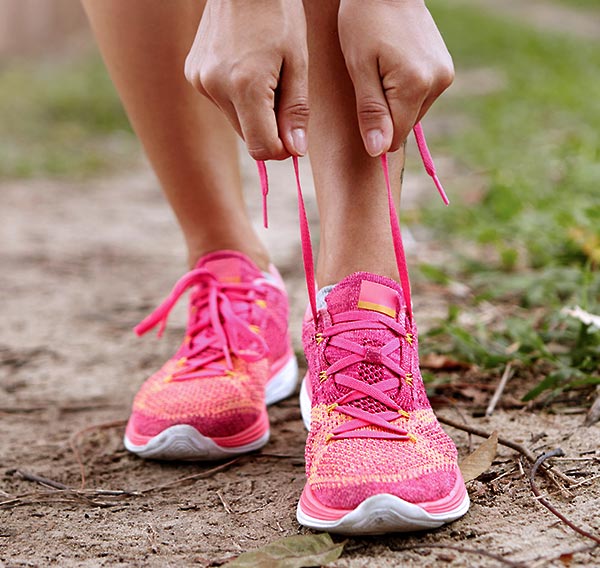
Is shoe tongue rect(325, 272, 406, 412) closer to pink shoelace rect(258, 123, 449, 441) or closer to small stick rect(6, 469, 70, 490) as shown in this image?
pink shoelace rect(258, 123, 449, 441)

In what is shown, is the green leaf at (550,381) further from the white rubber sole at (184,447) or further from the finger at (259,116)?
the finger at (259,116)

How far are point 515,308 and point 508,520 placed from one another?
36.8 inches

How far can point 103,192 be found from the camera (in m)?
3.62

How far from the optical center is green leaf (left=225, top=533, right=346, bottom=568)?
0.95 m

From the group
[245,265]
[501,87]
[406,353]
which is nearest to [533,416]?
[406,353]

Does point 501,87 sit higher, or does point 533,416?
point 533,416

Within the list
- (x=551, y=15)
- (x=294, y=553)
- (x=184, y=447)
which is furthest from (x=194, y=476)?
(x=551, y=15)

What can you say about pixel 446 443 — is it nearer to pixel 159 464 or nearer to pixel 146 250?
pixel 159 464

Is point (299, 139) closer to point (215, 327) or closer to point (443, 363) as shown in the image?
point (215, 327)

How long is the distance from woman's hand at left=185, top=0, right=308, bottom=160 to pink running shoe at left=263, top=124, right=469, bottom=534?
69 mm

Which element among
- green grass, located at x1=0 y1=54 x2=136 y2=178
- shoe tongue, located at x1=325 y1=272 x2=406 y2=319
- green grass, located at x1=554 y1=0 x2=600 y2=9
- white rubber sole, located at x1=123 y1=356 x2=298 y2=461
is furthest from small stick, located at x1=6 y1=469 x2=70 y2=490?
green grass, located at x1=554 y1=0 x2=600 y2=9

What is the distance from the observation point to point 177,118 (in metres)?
1.40

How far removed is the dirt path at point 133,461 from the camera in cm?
100

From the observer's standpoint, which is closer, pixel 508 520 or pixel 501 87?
pixel 508 520
